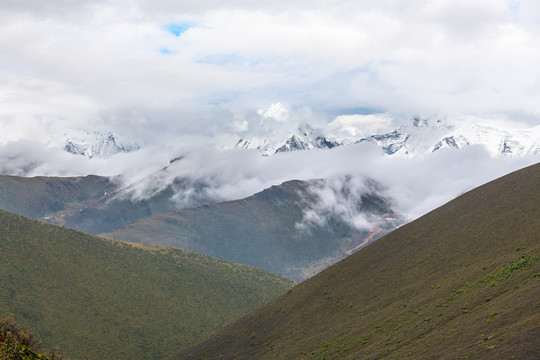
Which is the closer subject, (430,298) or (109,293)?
(430,298)

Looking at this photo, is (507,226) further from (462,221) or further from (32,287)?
(32,287)

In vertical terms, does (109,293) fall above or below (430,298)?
below

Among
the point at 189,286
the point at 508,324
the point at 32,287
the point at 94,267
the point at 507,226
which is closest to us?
the point at 508,324

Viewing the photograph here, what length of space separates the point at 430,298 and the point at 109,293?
10302cm

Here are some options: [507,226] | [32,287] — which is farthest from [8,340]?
[32,287]

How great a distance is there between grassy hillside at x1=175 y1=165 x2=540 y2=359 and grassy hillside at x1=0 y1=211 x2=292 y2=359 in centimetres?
2846

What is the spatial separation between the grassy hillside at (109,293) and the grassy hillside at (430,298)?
28462 mm

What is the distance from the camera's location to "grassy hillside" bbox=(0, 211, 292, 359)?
402 ft

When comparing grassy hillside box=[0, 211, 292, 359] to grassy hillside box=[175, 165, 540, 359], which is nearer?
grassy hillside box=[175, 165, 540, 359]

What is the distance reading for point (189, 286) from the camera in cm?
16850

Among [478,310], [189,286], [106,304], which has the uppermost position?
[478,310]

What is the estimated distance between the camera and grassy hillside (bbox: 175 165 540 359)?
44594 mm

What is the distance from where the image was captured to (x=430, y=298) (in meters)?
63.1

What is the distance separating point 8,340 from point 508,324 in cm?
4251
